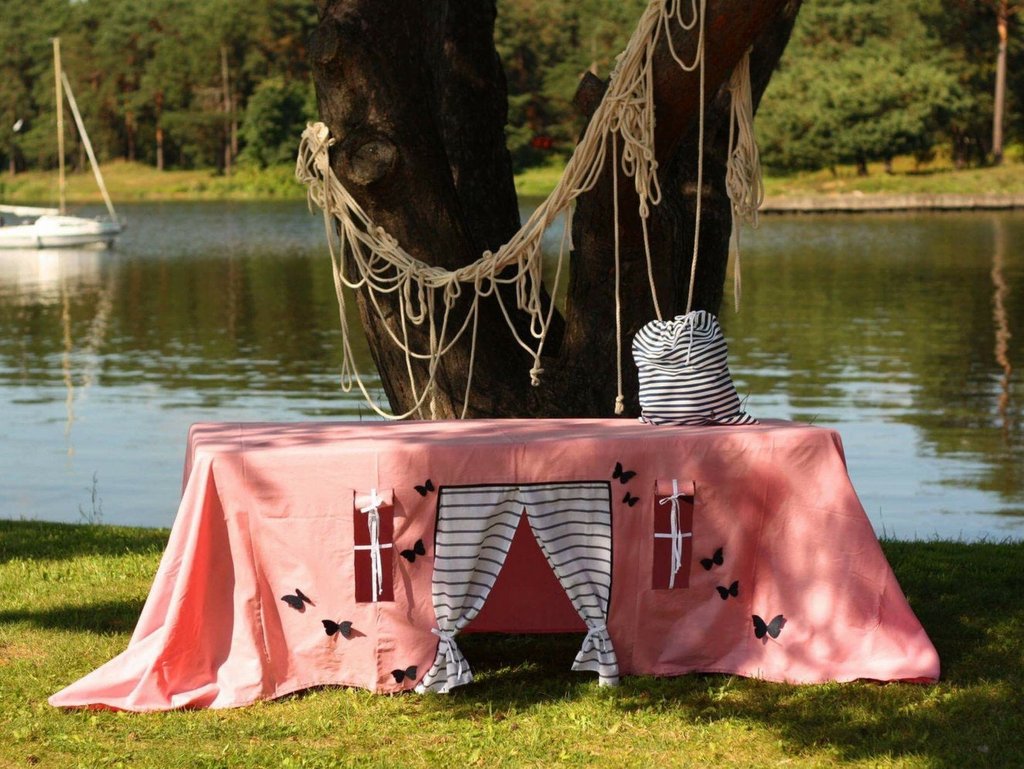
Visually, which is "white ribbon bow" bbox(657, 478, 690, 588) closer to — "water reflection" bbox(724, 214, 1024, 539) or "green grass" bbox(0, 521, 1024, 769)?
"green grass" bbox(0, 521, 1024, 769)

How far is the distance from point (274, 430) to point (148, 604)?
0.71 meters

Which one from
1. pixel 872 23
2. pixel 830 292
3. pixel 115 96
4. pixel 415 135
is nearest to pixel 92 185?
pixel 115 96

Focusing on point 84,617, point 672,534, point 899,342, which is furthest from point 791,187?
point 672,534

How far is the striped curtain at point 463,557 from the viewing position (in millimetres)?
4715

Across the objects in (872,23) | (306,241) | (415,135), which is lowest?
(306,241)

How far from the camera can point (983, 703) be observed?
4602 millimetres

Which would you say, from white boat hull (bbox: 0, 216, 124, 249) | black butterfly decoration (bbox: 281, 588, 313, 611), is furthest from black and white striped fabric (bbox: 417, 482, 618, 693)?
white boat hull (bbox: 0, 216, 124, 249)

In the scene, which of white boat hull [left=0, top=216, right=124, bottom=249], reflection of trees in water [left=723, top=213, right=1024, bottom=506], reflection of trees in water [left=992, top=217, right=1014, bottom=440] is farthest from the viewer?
white boat hull [left=0, top=216, right=124, bottom=249]

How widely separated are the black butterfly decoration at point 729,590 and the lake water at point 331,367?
401 centimetres

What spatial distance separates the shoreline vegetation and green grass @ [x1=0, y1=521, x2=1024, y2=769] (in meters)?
48.1

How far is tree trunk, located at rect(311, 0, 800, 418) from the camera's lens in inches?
238

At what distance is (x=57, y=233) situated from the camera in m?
39.4

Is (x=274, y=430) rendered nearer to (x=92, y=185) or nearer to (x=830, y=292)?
(x=830, y=292)

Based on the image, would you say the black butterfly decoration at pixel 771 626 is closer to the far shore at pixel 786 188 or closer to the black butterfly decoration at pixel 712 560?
the black butterfly decoration at pixel 712 560
